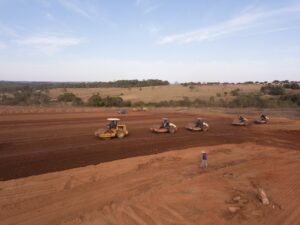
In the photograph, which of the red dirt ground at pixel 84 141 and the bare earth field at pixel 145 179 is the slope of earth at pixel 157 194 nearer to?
the bare earth field at pixel 145 179

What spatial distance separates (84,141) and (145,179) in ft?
33.1

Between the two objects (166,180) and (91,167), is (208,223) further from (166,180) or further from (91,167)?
(91,167)

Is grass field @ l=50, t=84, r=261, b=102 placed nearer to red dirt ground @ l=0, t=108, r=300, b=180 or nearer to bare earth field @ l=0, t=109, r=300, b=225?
red dirt ground @ l=0, t=108, r=300, b=180

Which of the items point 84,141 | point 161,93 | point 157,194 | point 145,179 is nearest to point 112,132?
point 84,141

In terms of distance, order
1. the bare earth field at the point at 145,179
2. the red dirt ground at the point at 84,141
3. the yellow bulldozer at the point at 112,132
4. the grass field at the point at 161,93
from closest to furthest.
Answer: the bare earth field at the point at 145,179 → the red dirt ground at the point at 84,141 → the yellow bulldozer at the point at 112,132 → the grass field at the point at 161,93

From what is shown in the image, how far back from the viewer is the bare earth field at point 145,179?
37.9 ft

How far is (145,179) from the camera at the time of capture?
1549 centimetres

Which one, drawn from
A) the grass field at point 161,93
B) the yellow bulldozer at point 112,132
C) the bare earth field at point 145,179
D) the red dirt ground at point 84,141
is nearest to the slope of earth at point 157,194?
the bare earth field at point 145,179

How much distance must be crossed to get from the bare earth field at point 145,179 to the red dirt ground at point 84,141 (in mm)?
66

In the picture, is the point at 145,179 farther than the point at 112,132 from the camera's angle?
No

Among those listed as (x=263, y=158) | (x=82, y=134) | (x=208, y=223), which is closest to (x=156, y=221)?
(x=208, y=223)

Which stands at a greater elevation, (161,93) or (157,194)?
(157,194)

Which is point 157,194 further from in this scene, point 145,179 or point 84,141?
point 84,141

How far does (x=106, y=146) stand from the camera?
75.0ft
